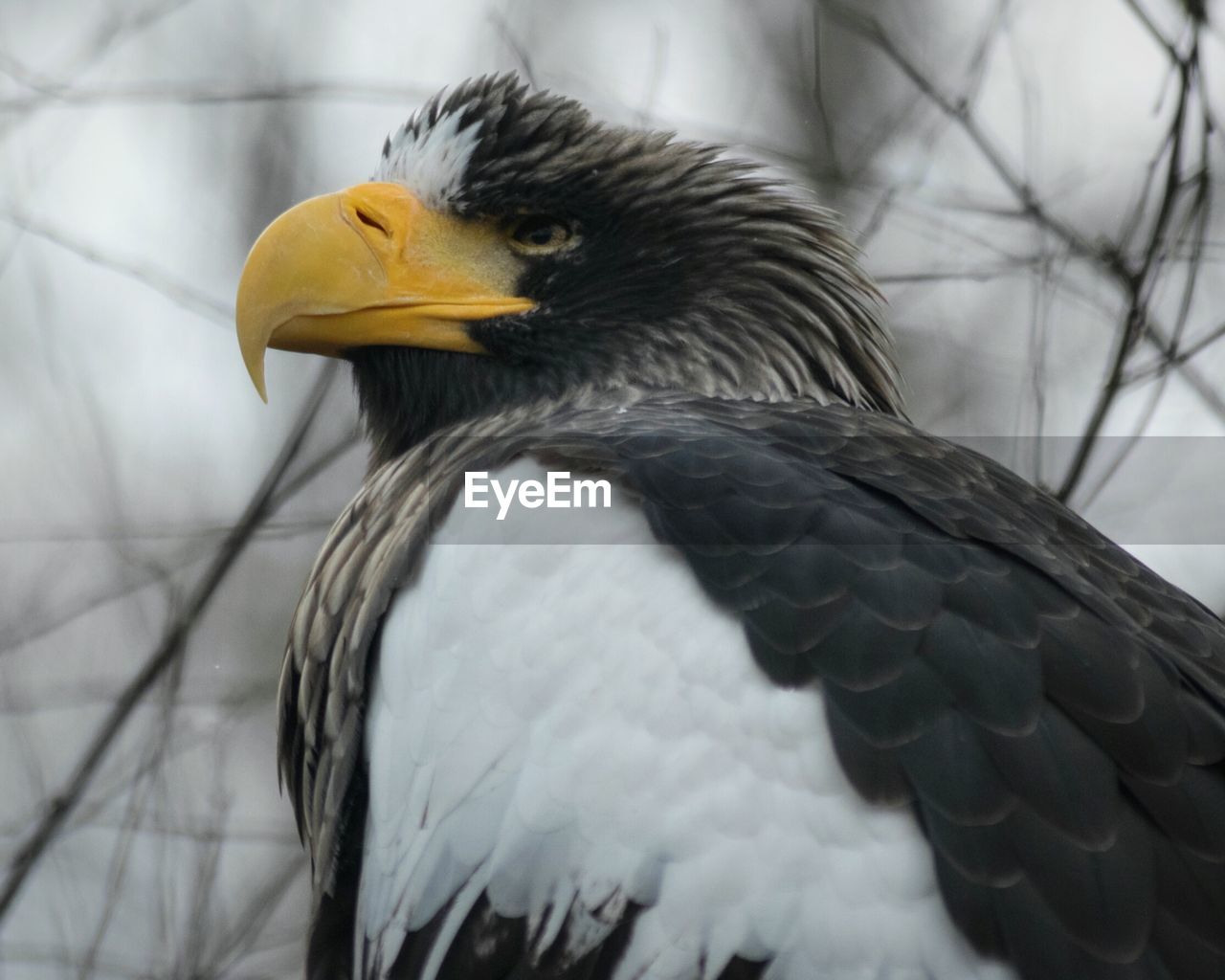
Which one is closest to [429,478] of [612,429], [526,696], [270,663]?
[612,429]

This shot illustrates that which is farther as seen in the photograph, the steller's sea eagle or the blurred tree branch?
the blurred tree branch

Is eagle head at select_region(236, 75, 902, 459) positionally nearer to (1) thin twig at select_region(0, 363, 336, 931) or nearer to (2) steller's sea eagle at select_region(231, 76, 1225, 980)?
(2) steller's sea eagle at select_region(231, 76, 1225, 980)

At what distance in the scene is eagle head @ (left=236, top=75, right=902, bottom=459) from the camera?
10.2ft

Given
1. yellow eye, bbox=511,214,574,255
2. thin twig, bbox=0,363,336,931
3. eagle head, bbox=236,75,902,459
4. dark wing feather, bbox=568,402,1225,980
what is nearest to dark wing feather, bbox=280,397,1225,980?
dark wing feather, bbox=568,402,1225,980

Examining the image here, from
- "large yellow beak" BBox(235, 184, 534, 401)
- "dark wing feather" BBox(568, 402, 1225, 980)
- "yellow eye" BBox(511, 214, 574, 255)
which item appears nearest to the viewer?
"dark wing feather" BBox(568, 402, 1225, 980)

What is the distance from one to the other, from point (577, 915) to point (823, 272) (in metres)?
1.56

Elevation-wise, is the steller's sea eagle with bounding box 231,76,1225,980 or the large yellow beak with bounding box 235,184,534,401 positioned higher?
the large yellow beak with bounding box 235,184,534,401

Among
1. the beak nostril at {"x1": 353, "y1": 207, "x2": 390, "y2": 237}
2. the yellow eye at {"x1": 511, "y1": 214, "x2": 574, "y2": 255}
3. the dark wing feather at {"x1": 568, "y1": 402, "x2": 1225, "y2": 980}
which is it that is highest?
the yellow eye at {"x1": 511, "y1": 214, "x2": 574, "y2": 255}

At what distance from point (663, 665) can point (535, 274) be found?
108cm

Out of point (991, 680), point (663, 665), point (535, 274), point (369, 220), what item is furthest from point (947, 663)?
point (369, 220)

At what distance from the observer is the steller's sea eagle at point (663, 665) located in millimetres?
2162

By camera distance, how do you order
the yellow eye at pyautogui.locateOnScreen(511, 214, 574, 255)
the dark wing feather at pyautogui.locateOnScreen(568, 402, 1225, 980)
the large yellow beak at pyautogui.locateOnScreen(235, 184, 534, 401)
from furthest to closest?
1. the yellow eye at pyautogui.locateOnScreen(511, 214, 574, 255)
2. the large yellow beak at pyautogui.locateOnScreen(235, 184, 534, 401)
3. the dark wing feather at pyautogui.locateOnScreen(568, 402, 1225, 980)

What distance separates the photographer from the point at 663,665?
7.76 feet

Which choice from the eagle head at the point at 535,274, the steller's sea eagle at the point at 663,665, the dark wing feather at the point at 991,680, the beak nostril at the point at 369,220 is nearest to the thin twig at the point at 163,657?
the eagle head at the point at 535,274
